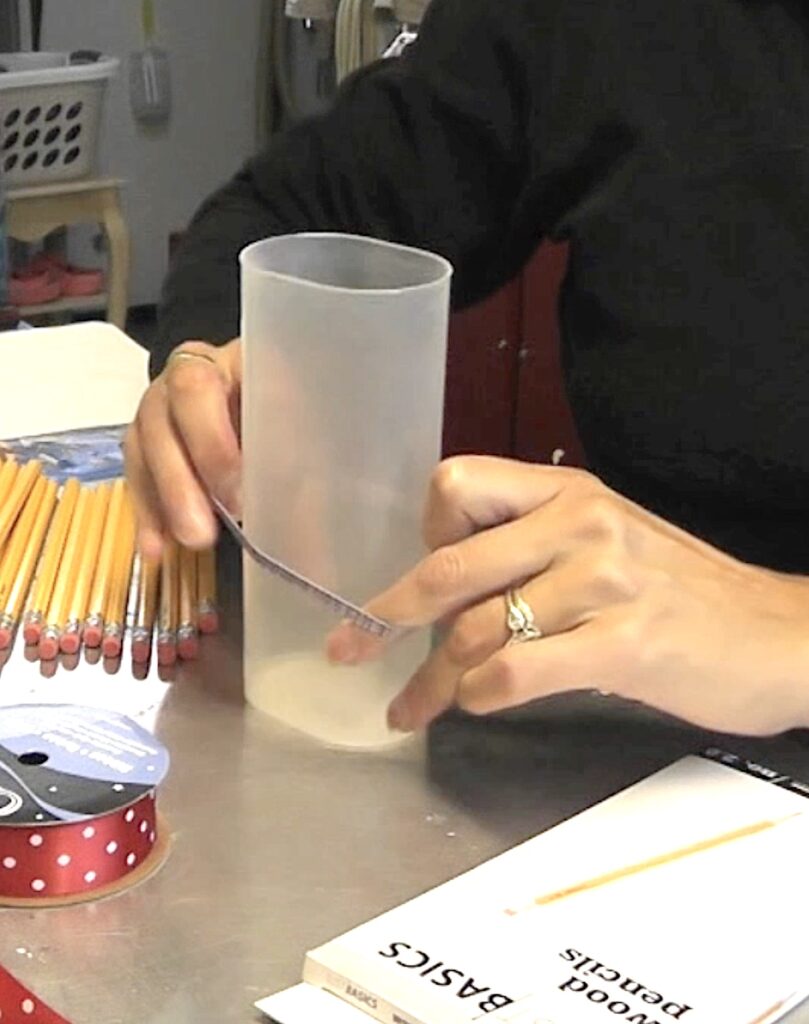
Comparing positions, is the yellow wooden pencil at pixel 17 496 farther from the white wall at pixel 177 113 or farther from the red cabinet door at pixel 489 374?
the white wall at pixel 177 113

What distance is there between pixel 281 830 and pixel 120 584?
192 mm

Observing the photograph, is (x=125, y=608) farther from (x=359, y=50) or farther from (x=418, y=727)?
(x=359, y=50)

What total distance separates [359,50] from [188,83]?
0.87 meters

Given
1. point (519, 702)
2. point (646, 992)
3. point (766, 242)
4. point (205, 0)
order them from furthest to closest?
point (205, 0)
point (766, 242)
point (519, 702)
point (646, 992)

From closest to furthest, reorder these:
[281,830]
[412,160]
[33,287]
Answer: [281,830], [412,160], [33,287]

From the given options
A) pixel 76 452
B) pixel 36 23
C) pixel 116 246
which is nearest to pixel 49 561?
pixel 76 452

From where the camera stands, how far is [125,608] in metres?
0.74

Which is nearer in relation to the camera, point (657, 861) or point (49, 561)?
point (657, 861)

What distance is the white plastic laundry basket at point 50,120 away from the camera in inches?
109

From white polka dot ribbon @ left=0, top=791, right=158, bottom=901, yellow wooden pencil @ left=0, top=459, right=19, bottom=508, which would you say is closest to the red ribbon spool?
white polka dot ribbon @ left=0, top=791, right=158, bottom=901

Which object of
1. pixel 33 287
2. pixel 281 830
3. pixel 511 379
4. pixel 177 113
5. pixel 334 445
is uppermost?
pixel 334 445

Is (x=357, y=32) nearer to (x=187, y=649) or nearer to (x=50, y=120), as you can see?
(x=50, y=120)

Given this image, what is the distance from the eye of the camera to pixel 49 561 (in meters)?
0.77

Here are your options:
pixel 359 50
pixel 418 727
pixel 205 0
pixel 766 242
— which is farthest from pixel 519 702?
pixel 205 0
